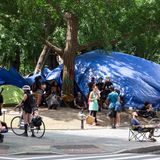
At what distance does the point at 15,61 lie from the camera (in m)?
42.2

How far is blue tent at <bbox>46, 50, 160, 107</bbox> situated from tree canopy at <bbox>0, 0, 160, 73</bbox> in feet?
6.34

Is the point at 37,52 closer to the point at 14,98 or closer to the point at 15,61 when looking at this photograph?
the point at 15,61

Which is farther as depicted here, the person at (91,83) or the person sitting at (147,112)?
the person at (91,83)

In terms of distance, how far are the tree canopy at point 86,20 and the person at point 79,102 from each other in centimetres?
326

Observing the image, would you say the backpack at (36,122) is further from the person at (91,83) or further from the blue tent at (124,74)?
the blue tent at (124,74)

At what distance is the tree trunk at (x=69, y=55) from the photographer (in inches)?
1142

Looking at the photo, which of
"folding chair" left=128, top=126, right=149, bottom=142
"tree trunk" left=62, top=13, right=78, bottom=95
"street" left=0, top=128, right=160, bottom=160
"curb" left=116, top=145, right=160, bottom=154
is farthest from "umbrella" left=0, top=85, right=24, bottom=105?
"curb" left=116, top=145, right=160, bottom=154

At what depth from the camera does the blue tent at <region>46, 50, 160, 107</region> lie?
31.4 meters

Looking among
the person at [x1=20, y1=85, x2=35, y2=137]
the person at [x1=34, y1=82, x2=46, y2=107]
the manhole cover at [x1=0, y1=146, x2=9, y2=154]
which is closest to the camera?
the manhole cover at [x1=0, y1=146, x2=9, y2=154]

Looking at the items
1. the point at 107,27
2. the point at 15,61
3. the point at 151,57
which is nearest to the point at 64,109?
the point at 107,27

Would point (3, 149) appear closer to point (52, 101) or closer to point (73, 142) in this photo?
point (73, 142)

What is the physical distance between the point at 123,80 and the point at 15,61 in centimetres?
1321

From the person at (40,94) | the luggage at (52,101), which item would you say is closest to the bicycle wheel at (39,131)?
the luggage at (52,101)

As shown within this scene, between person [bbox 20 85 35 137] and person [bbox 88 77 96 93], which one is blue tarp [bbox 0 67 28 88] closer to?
person [bbox 88 77 96 93]
